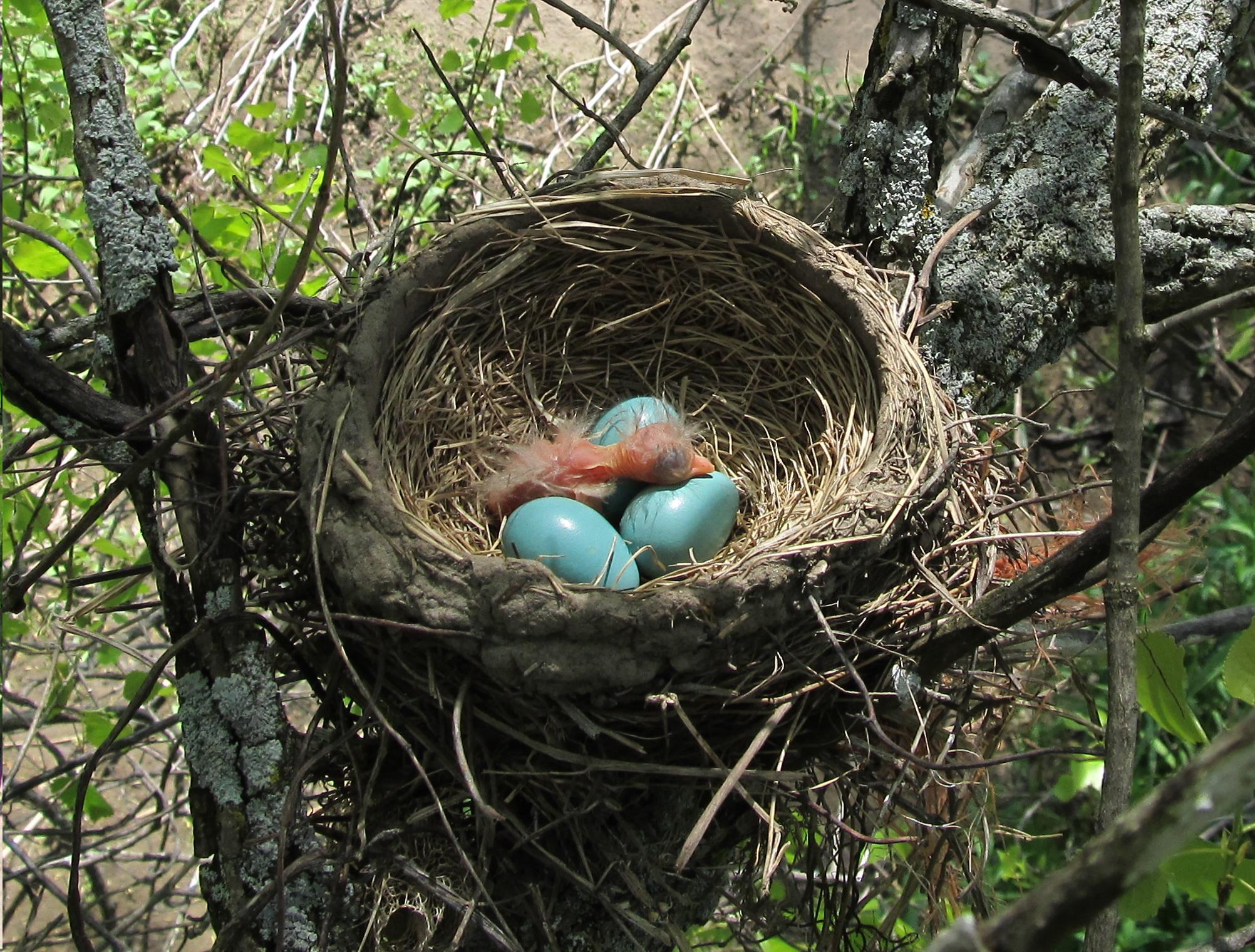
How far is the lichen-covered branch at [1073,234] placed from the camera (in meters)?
1.72

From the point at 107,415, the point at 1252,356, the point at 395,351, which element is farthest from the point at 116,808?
the point at 1252,356

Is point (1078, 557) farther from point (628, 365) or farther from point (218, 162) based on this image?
point (218, 162)

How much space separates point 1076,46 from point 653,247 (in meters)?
0.83

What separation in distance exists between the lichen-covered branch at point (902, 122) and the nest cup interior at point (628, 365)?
0.20 m

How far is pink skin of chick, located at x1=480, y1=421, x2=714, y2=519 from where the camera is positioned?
79.8 inches

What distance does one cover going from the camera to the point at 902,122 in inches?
68.8

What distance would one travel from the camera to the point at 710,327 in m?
2.23

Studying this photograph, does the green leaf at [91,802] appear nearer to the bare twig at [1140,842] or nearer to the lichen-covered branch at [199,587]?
the lichen-covered branch at [199,587]

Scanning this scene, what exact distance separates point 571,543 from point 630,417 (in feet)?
1.45

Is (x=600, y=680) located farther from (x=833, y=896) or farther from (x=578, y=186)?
(x=578, y=186)

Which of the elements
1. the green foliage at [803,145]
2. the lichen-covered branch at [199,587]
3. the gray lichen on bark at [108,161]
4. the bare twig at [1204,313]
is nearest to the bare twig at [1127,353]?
the bare twig at [1204,313]

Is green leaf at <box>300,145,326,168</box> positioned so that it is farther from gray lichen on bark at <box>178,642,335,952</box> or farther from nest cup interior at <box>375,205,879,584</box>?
gray lichen on bark at <box>178,642,335,952</box>

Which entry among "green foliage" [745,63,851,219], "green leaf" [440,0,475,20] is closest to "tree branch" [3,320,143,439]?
"green leaf" [440,0,475,20]

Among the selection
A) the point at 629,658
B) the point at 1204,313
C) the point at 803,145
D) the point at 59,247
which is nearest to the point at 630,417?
the point at 629,658
